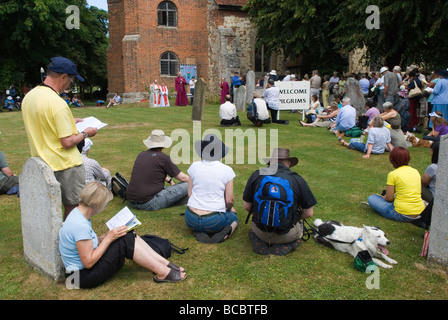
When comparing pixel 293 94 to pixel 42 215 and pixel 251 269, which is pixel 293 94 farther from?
pixel 42 215

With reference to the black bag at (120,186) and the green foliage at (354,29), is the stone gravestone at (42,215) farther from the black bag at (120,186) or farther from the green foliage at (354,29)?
the green foliage at (354,29)

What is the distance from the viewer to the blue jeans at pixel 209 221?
4770 mm

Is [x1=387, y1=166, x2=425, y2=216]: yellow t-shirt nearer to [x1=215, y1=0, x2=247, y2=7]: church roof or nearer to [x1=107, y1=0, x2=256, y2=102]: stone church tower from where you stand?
[x1=107, y1=0, x2=256, y2=102]: stone church tower

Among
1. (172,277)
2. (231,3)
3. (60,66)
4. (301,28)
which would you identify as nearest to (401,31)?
(301,28)

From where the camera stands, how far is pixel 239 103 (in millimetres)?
19109

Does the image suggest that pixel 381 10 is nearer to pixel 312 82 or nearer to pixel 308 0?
pixel 312 82

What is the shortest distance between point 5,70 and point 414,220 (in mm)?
30530

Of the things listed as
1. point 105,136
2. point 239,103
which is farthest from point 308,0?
point 105,136

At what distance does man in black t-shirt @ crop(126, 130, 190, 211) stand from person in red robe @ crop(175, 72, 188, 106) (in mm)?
18660

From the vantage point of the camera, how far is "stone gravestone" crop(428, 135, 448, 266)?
388 cm

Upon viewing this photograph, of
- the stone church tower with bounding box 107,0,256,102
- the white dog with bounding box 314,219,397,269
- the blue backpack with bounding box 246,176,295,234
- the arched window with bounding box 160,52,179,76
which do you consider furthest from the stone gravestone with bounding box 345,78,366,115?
the arched window with bounding box 160,52,179,76

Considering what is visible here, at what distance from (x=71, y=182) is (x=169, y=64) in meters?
26.0

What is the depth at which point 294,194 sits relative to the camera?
13.5 ft

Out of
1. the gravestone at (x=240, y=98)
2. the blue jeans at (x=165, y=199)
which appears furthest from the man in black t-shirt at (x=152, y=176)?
the gravestone at (x=240, y=98)
